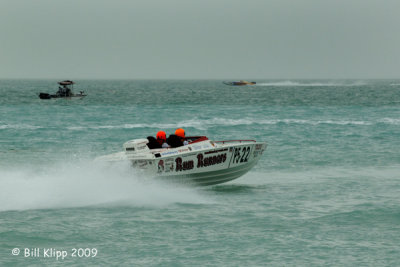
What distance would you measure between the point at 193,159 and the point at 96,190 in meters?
2.52

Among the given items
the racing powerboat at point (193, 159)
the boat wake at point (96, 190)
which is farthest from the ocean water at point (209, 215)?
the racing powerboat at point (193, 159)

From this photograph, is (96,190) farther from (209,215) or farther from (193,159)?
(209,215)

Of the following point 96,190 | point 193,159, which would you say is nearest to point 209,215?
point 193,159

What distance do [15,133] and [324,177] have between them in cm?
1960

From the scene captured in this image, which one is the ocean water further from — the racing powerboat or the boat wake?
the racing powerboat

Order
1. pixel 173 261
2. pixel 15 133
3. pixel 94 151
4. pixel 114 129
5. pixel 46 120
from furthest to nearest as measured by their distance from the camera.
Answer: pixel 46 120 < pixel 114 129 < pixel 15 133 < pixel 94 151 < pixel 173 261

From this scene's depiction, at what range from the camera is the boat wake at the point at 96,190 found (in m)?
13.2

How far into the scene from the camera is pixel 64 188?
13.9m

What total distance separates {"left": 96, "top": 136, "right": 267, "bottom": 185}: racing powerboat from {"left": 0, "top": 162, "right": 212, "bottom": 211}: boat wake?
25 centimetres

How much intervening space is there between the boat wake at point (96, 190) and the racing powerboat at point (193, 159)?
0.25m

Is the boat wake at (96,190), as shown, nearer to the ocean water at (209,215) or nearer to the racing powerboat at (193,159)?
the ocean water at (209,215)

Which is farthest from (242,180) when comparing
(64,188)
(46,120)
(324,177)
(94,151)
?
(46,120)

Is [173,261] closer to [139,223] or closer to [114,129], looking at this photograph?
[139,223]

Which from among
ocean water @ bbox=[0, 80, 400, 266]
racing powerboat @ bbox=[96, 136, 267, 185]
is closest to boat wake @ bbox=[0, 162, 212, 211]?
ocean water @ bbox=[0, 80, 400, 266]
